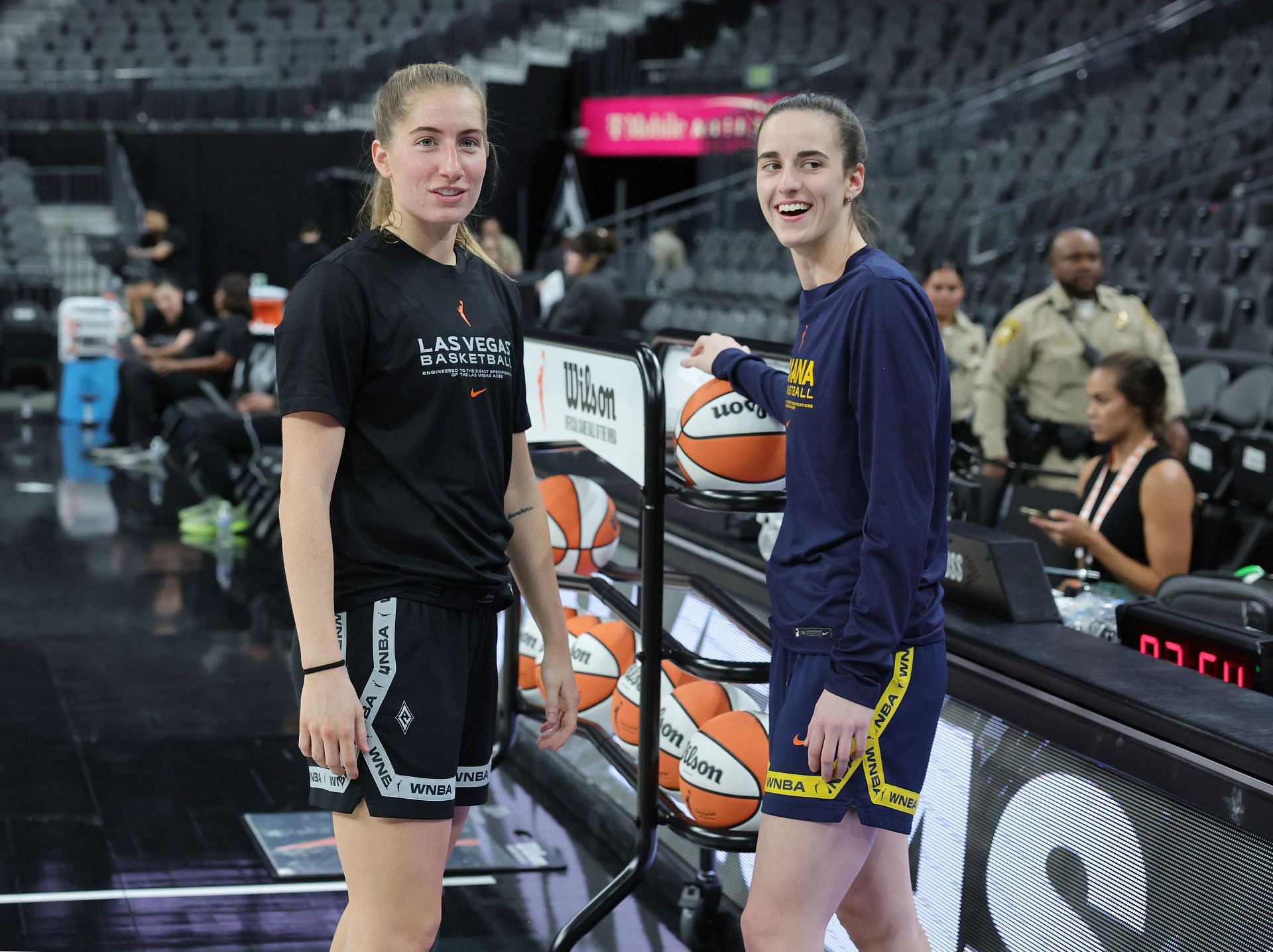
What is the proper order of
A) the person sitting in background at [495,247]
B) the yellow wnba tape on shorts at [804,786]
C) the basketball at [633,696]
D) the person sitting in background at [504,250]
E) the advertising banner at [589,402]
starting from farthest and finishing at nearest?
the person sitting in background at [504,250]
the person sitting in background at [495,247]
the basketball at [633,696]
the advertising banner at [589,402]
the yellow wnba tape on shorts at [804,786]

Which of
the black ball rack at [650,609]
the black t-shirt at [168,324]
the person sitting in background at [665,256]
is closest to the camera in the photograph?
the black ball rack at [650,609]

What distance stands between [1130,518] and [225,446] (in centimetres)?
531

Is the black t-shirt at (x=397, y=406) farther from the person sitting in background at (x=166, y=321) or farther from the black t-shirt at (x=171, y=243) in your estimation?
the black t-shirt at (x=171, y=243)

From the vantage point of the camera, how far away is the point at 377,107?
1.96 meters

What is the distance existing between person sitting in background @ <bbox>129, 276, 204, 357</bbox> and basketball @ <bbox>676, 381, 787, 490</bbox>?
7459mm

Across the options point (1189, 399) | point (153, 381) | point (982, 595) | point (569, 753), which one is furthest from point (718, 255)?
point (982, 595)

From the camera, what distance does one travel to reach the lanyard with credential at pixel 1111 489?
12.5ft

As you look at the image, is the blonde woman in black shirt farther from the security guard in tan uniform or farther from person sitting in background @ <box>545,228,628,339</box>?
person sitting in background @ <box>545,228,628,339</box>

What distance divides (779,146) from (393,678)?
88 cm

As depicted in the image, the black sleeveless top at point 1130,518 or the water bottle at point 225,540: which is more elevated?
the black sleeveless top at point 1130,518

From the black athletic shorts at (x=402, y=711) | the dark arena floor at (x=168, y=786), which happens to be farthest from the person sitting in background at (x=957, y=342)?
the black athletic shorts at (x=402, y=711)

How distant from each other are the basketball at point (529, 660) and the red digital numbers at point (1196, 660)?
4.66ft

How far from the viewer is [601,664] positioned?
3242 mm

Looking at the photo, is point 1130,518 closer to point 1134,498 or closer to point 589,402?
point 1134,498
